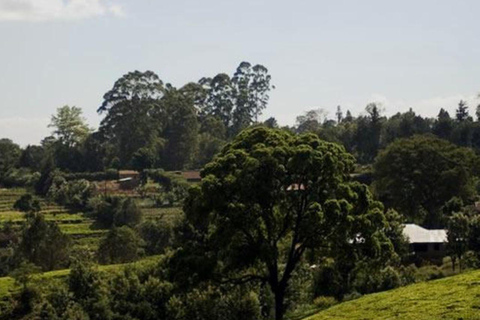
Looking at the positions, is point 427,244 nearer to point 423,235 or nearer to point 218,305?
point 423,235

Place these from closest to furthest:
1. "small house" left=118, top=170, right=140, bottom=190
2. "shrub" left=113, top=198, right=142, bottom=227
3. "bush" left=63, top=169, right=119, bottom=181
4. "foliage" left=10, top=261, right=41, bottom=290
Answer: "foliage" left=10, top=261, right=41, bottom=290, "shrub" left=113, top=198, right=142, bottom=227, "small house" left=118, top=170, right=140, bottom=190, "bush" left=63, top=169, right=119, bottom=181

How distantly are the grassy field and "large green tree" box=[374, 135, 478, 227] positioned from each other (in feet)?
104

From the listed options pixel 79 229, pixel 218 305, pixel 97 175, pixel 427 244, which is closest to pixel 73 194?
pixel 97 175

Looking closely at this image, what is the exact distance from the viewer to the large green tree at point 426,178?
48.3 metres

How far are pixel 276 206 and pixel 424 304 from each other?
384 inches

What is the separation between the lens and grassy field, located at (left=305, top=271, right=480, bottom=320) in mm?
13562

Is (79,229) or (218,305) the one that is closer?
(218,305)

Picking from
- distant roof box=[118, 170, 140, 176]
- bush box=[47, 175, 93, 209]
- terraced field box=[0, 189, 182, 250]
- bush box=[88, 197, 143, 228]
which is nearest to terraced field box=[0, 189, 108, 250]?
terraced field box=[0, 189, 182, 250]

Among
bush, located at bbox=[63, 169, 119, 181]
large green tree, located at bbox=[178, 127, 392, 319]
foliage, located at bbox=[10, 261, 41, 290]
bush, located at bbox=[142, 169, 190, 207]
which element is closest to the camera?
large green tree, located at bbox=[178, 127, 392, 319]

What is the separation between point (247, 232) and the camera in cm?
2328

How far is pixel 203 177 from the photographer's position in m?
24.1

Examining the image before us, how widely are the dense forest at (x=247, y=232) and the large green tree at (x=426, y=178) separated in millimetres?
81

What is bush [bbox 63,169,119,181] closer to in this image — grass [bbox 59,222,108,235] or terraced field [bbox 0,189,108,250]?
terraced field [bbox 0,189,108,250]

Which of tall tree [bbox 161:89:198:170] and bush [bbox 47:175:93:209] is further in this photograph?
tall tree [bbox 161:89:198:170]
